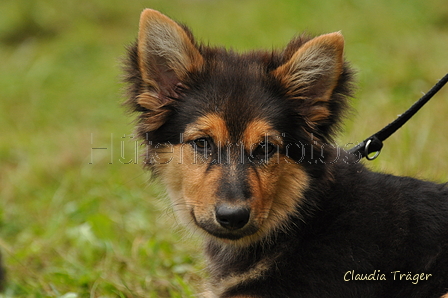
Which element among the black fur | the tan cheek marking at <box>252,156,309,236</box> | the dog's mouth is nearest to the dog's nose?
the dog's mouth

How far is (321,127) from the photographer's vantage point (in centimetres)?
373

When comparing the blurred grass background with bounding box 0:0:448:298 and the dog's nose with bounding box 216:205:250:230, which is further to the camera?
the blurred grass background with bounding box 0:0:448:298

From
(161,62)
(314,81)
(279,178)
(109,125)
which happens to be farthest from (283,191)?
(109,125)

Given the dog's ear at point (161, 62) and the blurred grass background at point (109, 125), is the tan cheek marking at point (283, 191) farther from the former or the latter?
the blurred grass background at point (109, 125)

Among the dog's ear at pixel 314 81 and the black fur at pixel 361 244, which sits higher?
the dog's ear at pixel 314 81

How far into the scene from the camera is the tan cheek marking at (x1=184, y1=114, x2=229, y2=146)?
11.5 ft

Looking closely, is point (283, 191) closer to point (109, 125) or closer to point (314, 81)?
point (314, 81)

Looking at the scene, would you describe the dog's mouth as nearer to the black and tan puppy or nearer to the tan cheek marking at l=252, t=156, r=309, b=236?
the black and tan puppy

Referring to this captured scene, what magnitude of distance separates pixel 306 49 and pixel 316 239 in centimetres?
133

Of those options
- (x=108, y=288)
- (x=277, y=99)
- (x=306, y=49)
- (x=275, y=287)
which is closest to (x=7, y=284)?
(x=108, y=288)

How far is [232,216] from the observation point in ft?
10.7

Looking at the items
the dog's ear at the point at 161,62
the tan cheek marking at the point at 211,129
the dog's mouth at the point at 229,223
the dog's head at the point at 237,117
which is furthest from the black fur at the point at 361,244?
the dog's ear at the point at 161,62

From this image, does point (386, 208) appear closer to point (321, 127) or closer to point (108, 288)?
point (321, 127)

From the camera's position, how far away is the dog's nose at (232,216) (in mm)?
3254
